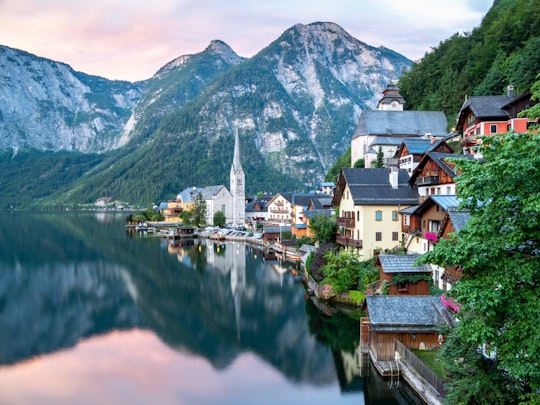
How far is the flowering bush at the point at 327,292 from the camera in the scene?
36.1 metres

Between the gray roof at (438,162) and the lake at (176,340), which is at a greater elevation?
the gray roof at (438,162)

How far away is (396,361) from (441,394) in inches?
179

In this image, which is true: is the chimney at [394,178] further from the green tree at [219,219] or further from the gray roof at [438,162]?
the green tree at [219,219]

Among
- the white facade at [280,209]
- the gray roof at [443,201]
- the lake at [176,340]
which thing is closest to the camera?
the lake at [176,340]

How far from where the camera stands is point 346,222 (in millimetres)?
40625

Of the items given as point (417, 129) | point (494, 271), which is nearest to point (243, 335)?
point (494, 271)

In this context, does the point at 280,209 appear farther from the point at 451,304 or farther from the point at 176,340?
the point at 451,304

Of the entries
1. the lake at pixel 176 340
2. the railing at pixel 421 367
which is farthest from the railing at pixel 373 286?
the railing at pixel 421 367

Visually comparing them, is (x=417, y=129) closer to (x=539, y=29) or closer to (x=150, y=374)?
(x=539, y=29)

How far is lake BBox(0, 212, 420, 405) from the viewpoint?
23.1m

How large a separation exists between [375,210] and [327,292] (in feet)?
26.2

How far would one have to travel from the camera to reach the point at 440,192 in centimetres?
3512

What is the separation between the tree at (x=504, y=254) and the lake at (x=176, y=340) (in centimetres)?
980

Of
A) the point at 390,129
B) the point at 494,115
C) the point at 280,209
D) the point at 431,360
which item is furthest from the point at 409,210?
the point at 280,209
